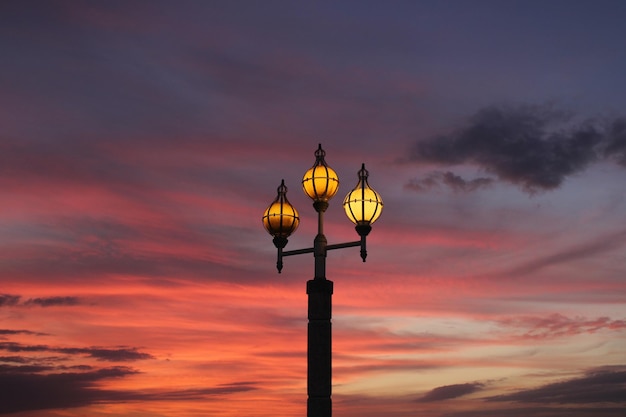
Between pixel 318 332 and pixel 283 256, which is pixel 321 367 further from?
pixel 283 256

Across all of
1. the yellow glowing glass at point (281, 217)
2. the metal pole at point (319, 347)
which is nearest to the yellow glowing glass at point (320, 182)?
the yellow glowing glass at point (281, 217)

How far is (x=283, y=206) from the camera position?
69.5 feet

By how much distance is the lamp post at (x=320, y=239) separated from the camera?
19.4 metres

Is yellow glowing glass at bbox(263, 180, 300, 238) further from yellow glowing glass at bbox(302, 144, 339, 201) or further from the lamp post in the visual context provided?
yellow glowing glass at bbox(302, 144, 339, 201)

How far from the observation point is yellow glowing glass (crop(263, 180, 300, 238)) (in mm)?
21094

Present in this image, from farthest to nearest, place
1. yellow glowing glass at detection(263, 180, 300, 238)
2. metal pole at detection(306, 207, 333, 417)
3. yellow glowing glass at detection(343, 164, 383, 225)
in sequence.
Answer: yellow glowing glass at detection(263, 180, 300, 238), yellow glowing glass at detection(343, 164, 383, 225), metal pole at detection(306, 207, 333, 417)

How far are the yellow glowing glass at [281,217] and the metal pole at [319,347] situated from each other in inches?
55.2

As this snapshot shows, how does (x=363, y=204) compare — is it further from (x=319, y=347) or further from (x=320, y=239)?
(x=319, y=347)

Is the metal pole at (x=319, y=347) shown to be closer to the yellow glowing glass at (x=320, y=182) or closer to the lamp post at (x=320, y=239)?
the lamp post at (x=320, y=239)

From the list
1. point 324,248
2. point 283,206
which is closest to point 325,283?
point 324,248

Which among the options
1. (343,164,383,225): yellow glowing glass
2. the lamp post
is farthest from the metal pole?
(343,164,383,225): yellow glowing glass

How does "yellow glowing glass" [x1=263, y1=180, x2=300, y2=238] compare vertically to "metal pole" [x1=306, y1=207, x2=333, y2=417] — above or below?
above

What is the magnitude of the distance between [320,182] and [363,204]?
1055 mm

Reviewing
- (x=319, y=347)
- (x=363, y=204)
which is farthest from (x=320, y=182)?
(x=319, y=347)
